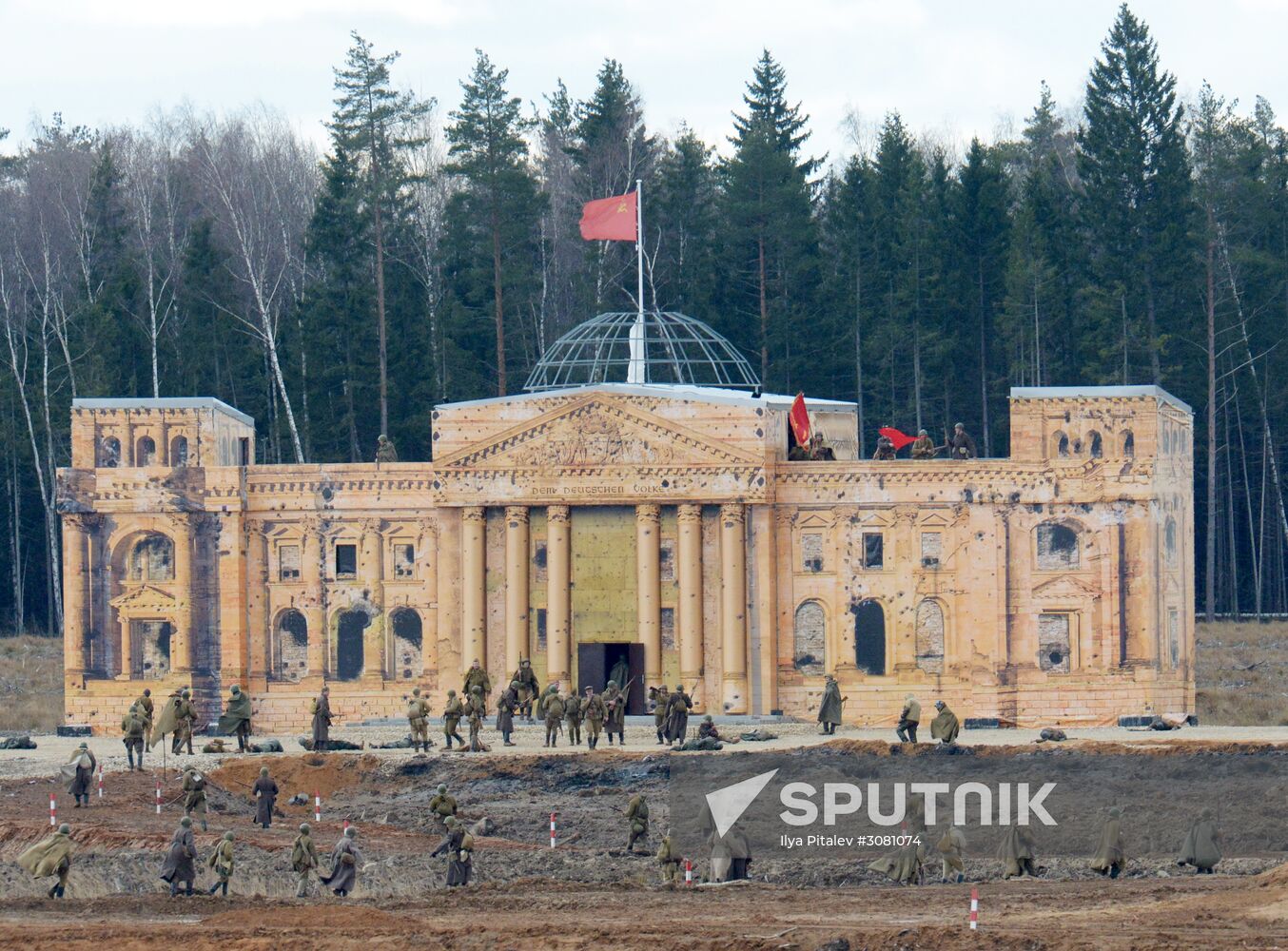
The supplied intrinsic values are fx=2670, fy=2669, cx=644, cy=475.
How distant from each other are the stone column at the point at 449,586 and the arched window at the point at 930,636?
35.3 feet

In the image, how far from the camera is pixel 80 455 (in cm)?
6388

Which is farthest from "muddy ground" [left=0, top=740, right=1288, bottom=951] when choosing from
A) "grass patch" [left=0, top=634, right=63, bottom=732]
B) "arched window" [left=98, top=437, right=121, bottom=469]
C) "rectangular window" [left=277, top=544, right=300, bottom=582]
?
"grass patch" [left=0, top=634, right=63, bottom=732]

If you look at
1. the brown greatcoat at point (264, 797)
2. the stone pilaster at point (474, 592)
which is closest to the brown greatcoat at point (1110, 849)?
the brown greatcoat at point (264, 797)

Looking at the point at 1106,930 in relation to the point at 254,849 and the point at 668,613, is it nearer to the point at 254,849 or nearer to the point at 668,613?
the point at 254,849

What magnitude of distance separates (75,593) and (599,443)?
13.2 meters

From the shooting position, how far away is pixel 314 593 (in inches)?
2504

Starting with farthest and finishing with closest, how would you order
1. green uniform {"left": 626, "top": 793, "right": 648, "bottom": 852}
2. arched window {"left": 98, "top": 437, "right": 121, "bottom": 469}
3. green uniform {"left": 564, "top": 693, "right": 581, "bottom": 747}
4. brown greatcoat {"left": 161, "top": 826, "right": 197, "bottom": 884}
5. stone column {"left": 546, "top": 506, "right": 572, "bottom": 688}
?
1. arched window {"left": 98, "top": 437, "right": 121, "bottom": 469}
2. stone column {"left": 546, "top": 506, "right": 572, "bottom": 688}
3. green uniform {"left": 564, "top": 693, "right": 581, "bottom": 747}
4. green uniform {"left": 626, "top": 793, "right": 648, "bottom": 852}
5. brown greatcoat {"left": 161, "top": 826, "right": 197, "bottom": 884}

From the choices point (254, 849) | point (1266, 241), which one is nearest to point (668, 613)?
point (254, 849)

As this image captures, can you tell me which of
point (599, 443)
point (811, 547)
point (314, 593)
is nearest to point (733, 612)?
point (811, 547)

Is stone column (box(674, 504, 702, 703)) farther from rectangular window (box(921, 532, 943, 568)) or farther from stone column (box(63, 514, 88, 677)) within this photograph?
stone column (box(63, 514, 88, 677))

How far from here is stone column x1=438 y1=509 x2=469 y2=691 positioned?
62.7 meters

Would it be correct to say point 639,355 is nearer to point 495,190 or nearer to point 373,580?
point 373,580

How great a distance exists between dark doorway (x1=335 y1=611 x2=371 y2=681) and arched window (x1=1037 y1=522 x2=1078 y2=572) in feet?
52.2

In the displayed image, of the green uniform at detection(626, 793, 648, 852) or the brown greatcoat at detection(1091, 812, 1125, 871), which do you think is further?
the green uniform at detection(626, 793, 648, 852)
